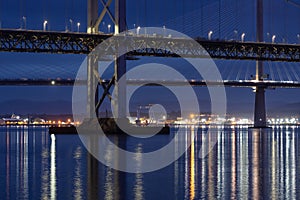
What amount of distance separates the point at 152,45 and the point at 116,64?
27.2 feet

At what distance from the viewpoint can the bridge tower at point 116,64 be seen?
4850 centimetres

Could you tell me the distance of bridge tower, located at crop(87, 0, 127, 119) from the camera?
159ft

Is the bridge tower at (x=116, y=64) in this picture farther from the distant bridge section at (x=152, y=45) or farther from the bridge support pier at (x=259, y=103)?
the bridge support pier at (x=259, y=103)

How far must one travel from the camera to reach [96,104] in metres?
53.7

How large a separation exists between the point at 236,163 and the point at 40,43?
29080 millimetres

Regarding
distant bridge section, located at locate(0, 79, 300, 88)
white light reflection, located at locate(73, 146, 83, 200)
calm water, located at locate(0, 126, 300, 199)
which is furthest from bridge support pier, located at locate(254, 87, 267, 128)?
white light reflection, located at locate(73, 146, 83, 200)

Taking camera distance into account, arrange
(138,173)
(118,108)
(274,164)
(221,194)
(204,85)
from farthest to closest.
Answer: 1. (204,85)
2. (118,108)
3. (274,164)
4. (138,173)
5. (221,194)

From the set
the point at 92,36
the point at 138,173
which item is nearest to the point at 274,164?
the point at 138,173

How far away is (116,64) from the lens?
49.4m

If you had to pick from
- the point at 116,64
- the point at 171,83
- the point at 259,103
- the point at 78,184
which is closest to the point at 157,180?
the point at 78,184

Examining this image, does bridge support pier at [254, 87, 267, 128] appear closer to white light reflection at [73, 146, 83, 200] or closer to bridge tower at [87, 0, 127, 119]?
bridge tower at [87, 0, 127, 119]

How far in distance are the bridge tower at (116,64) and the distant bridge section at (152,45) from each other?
1.15 meters

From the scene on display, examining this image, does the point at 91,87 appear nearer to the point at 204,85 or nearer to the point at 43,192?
the point at 204,85

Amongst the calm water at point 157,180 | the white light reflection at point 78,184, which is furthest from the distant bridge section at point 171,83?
the white light reflection at point 78,184
